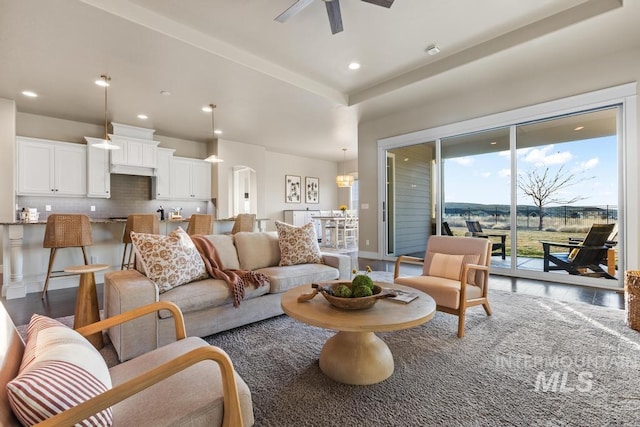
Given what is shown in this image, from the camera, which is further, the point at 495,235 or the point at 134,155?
the point at 134,155

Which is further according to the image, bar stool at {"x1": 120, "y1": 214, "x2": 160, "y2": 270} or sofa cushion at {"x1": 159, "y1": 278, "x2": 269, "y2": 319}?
bar stool at {"x1": 120, "y1": 214, "x2": 160, "y2": 270}

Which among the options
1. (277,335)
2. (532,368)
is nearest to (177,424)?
(277,335)

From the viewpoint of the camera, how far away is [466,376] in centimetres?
181

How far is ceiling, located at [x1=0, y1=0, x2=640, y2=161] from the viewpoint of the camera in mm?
2996

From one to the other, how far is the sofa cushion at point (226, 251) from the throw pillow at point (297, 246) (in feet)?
1.65

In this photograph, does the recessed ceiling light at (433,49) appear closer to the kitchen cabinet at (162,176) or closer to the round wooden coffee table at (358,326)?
the round wooden coffee table at (358,326)

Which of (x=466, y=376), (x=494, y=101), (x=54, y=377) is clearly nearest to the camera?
(x=54, y=377)

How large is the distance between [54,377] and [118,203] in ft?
21.8

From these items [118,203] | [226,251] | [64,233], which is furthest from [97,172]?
[226,251]

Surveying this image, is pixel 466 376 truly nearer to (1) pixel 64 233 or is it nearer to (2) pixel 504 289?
(2) pixel 504 289

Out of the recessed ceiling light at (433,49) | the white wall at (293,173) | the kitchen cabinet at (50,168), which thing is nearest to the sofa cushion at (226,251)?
the recessed ceiling light at (433,49)

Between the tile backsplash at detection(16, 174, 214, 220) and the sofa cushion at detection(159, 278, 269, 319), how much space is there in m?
5.00

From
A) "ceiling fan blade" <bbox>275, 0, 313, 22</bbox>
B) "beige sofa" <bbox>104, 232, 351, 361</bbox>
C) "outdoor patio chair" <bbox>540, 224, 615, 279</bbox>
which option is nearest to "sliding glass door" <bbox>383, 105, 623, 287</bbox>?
"outdoor patio chair" <bbox>540, 224, 615, 279</bbox>

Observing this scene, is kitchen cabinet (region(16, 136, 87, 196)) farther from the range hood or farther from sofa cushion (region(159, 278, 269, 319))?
sofa cushion (region(159, 278, 269, 319))
